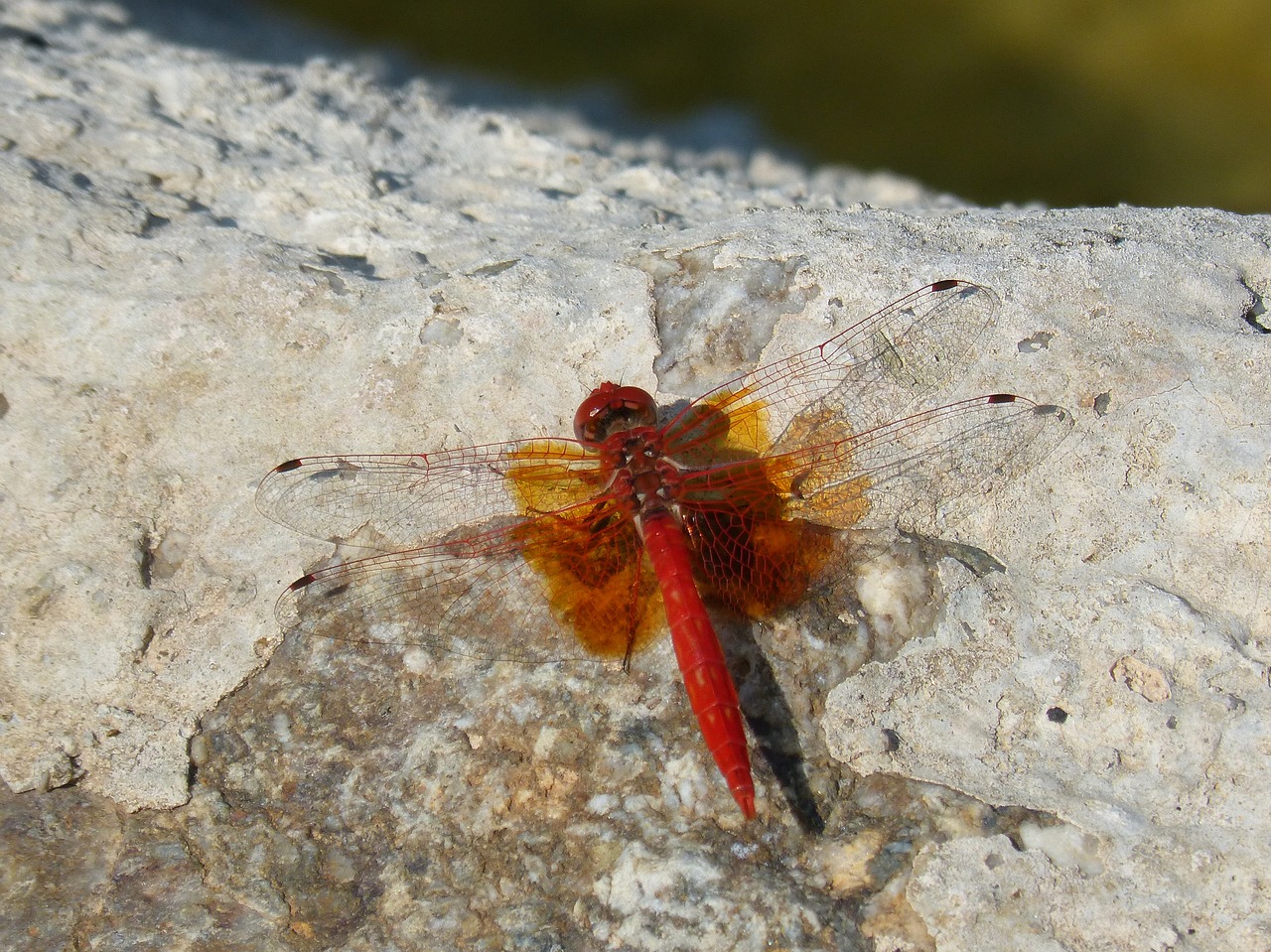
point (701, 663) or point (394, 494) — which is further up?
point (394, 494)

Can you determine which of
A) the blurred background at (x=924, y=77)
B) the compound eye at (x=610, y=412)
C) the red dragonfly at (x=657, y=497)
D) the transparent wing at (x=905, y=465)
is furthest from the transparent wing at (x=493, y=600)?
the blurred background at (x=924, y=77)

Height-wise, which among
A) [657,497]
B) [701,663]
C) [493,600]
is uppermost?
[657,497]

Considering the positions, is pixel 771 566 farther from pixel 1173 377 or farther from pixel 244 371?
pixel 244 371

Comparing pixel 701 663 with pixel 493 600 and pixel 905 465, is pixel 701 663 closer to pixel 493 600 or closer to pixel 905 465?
pixel 493 600

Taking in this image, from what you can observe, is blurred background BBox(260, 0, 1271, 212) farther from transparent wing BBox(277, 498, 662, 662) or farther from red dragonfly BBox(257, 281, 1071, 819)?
transparent wing BBox(277, 498, 662, 662)

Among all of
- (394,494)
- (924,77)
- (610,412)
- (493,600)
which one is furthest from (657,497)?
(924,77)

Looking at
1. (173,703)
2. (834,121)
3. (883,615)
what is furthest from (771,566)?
(834,121)
